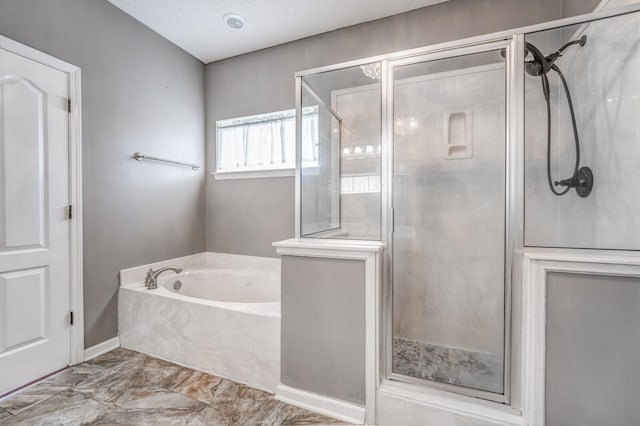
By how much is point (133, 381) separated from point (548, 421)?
2.22m

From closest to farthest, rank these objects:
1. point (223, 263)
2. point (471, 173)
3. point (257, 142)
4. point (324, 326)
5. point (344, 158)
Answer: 1. point (324, 326)
2. point (471, 173)
3. point (344, 158)
4. point (257, 142)
5. point (223, 263)

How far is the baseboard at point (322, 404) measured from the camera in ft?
4.59

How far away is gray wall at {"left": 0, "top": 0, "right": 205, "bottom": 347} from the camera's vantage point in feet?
6.12

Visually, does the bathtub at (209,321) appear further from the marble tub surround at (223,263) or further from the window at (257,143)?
the window at (257,143)

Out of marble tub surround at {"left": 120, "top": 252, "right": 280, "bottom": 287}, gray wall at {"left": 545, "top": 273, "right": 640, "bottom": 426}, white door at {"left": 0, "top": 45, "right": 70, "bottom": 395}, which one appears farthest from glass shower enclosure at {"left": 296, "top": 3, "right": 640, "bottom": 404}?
white door at {"left": 0, "top": 45, "right": 70, "bottom": 395}

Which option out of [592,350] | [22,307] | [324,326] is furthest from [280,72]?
[592,350]

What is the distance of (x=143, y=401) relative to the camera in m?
1.55

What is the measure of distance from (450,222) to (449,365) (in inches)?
36.8

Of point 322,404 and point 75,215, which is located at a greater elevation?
point 75,215

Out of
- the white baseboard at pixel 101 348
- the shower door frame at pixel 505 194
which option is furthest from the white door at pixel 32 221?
the shower door frame at pixel 505 194

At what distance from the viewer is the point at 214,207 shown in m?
2.98

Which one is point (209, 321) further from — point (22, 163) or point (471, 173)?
point (471, 173)

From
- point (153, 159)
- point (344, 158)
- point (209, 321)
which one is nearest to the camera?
point (209, 321)

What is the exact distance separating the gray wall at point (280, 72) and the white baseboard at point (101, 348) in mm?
1132
